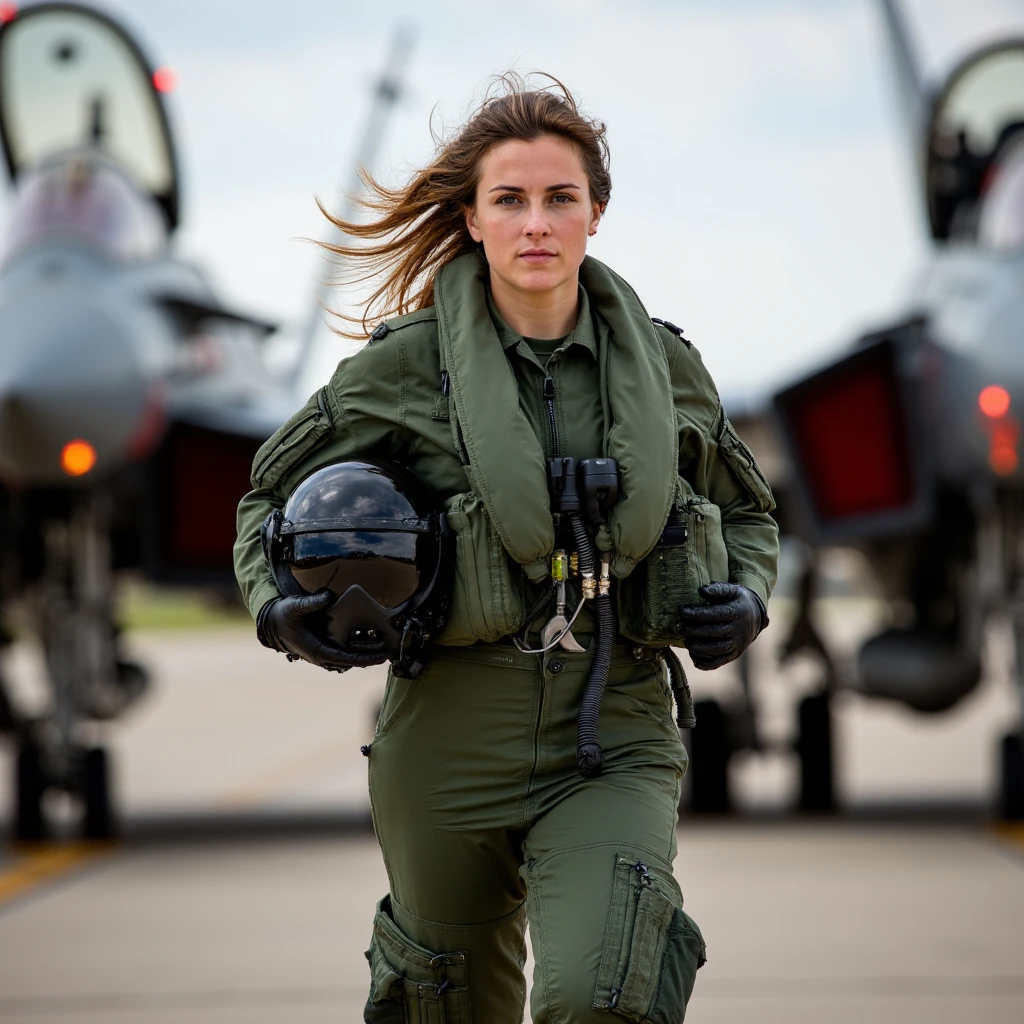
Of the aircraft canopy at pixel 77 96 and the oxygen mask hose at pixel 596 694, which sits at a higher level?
the aircraft canopy at pixel 77 96

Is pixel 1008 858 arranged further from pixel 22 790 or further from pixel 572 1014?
pixel 572 1014

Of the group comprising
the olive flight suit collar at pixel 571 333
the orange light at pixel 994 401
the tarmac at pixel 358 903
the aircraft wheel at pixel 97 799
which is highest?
the orange light at pixel 994 401

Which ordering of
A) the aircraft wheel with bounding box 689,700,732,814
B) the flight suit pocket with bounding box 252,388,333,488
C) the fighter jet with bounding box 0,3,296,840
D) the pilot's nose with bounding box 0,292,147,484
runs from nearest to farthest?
the flight suit pocket with bounding box 252,388,333,488, the pilot's nose with bounding box 0,292,147,484, the fighter jet with bounding box 0,3,296,840, the aircraft wheel with bounding box 689,700,732,814

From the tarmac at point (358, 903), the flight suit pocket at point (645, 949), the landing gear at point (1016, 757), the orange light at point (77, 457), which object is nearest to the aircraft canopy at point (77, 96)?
the orange light at point (77, 457)

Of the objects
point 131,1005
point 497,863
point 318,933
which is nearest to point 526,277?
point 497,863

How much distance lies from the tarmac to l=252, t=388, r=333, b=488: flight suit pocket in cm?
256

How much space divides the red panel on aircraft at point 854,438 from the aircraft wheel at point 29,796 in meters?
4.52

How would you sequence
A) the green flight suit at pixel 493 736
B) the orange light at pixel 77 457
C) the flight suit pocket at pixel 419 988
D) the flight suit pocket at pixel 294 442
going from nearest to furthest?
the green flight suit at pixel 493 736 → the flight suit pocket at pixel 419 988 → the flight suit pocket at pixel 294 442 → the orange light at pixel 77 457

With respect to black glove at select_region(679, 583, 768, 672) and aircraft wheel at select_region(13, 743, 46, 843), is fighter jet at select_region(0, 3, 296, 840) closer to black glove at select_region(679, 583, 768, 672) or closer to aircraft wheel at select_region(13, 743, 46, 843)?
aircraft wheel at select_region(13, 743, 46, 843)

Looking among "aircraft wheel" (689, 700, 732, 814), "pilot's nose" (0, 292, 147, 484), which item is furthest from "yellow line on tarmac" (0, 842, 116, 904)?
"aircraft wheel" (689, 700, 732, 814)

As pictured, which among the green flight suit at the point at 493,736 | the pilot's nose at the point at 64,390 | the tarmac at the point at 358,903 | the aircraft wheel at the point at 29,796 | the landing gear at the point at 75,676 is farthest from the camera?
the aircraft wheel at the point at 29,796

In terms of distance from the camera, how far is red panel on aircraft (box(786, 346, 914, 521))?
365 inches

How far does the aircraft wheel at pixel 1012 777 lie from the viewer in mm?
9102

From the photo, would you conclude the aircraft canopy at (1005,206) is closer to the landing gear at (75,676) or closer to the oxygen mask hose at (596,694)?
the landing gear at (75,676)
